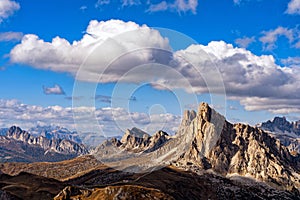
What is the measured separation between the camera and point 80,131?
2997 inches

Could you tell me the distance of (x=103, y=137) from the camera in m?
81.4

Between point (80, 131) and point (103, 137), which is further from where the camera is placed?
point (103, 137)

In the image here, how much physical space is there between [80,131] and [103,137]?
6908 mm
